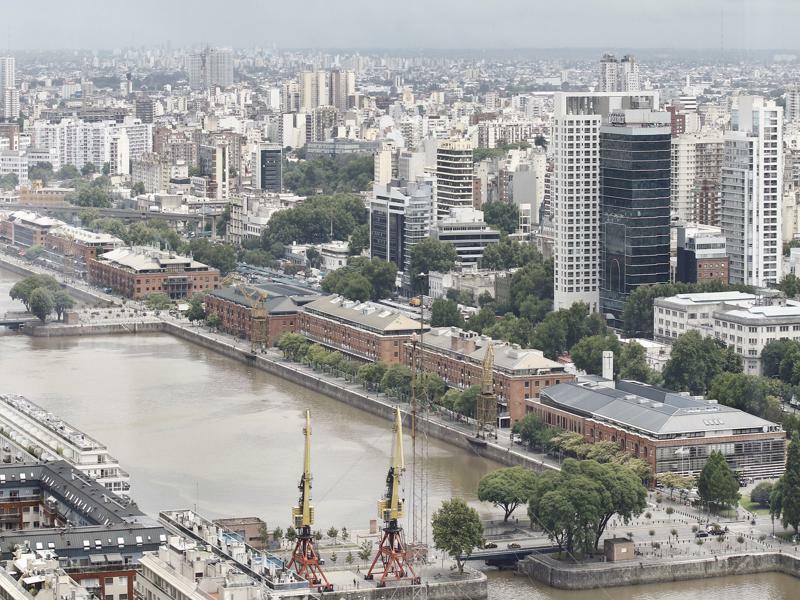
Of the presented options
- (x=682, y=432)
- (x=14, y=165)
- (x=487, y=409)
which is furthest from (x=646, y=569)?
(x=14, y=165)

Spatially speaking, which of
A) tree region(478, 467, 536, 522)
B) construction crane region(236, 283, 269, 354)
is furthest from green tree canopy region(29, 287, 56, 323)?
Result: tree region(478, 467, 536, 522)

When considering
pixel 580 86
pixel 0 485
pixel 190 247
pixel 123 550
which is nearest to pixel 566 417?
pixel 0 485

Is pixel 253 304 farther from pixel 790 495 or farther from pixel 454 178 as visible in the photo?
pixel 790 495

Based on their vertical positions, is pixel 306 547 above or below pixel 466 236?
below

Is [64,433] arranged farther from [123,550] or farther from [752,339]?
[752,339]

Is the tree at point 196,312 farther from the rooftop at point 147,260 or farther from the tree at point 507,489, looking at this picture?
the tree at point 507,489

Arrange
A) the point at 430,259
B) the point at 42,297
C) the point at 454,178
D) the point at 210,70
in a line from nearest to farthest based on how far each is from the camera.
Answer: the point at 42,297
the point at 430,259
the point at 454,178
the point at 210,70

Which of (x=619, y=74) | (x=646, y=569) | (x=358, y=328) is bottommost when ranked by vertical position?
(x=646, y=569)

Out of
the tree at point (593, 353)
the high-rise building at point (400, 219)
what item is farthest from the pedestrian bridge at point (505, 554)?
the high-rise building at point (400, 219)
